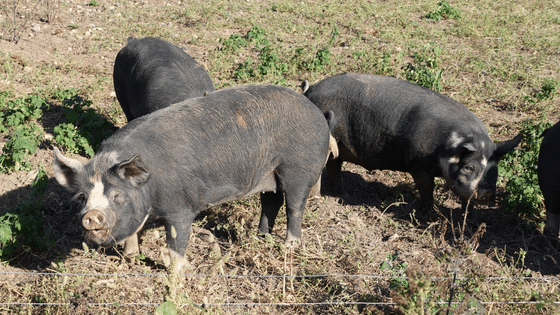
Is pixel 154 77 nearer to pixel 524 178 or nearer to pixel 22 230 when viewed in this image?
pixel 22 230

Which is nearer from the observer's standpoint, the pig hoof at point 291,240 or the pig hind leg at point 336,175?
the pig hoof at point 291,240

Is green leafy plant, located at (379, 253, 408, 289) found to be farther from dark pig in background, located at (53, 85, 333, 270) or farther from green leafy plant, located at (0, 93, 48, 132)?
green leafy plant, located at (0, 93, 48, 132)

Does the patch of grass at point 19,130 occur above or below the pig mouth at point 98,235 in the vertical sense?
below

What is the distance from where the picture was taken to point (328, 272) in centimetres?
436

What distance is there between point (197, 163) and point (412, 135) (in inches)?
93.0

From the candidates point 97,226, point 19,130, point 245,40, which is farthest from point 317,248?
point 245,40

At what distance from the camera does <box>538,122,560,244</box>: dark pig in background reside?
4.81 m

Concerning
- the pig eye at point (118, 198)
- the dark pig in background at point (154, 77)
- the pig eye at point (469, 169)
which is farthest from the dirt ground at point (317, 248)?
the dark pig in background at point (154, 77)

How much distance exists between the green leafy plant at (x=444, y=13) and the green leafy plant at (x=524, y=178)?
204 inches

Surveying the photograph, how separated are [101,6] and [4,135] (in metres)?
5.27

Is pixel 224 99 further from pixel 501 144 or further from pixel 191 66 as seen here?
pixel 501 144

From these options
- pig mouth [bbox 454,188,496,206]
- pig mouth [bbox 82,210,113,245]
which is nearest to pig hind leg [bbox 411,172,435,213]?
pig mouth [bbox 454,188,496,206]

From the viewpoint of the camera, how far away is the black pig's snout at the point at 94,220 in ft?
11.2

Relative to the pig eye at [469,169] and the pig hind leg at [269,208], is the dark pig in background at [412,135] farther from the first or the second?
the pig hind leg at [269,208]
